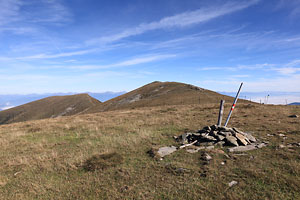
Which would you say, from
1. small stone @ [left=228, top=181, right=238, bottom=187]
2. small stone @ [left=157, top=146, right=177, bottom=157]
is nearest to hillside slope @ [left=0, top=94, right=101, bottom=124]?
small stone @ [left=157, top=146, right=177, bottom=157]

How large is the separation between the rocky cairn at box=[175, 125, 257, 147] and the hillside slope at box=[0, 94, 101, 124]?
138 metres

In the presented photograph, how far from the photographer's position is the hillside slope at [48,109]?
14230 centimetres

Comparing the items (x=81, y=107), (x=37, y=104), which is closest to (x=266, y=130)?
(x=81, y=107)

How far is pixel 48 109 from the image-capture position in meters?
153

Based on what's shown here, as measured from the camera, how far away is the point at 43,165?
8922 millimetres

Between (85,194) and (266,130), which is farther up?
(266,130)

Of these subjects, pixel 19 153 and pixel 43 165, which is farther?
pixel 19 153

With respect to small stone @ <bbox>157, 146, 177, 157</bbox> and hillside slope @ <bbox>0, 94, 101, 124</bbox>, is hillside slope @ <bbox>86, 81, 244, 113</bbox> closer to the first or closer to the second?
small stone @ <bbox>157, 146, 177, 157</bbox>

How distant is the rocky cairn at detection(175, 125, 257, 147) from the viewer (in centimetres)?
1087

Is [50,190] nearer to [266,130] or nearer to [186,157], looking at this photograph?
[186,157]

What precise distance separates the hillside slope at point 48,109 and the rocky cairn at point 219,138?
138269 millimetres

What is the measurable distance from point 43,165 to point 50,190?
2.68 m

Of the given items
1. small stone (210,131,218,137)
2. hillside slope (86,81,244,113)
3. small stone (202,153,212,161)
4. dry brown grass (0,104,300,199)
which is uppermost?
hillside slope (86,81,244,113)

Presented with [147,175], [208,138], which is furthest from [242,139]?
[147,175]
